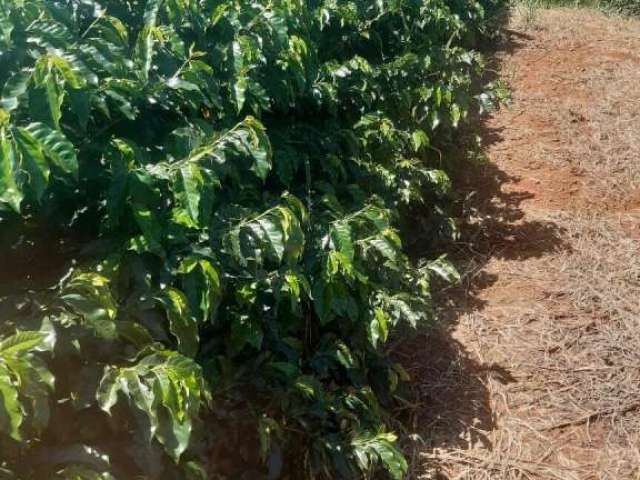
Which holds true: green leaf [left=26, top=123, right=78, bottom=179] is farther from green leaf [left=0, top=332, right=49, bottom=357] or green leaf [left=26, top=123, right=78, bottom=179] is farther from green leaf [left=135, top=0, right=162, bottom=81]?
green leaf [left=135, top=0, right=162, bottom=81]

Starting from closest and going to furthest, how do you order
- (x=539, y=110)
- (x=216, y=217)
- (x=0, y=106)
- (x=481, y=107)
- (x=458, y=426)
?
(x=0, y=106) < (x=216, y=217) < (x=458, y=426) < (x=481, y=107) < (x=539, y=110)

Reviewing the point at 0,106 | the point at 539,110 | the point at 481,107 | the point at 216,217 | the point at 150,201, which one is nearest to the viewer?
the point at 0,106

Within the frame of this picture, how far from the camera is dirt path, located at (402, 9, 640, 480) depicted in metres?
2.63

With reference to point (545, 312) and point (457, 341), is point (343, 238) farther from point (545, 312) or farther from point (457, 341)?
point (545, 312)

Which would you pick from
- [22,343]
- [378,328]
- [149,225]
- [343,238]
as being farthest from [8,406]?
[378,328]

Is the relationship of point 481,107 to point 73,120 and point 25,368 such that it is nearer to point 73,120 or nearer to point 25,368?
point 73,120

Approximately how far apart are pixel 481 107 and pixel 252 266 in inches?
94.8

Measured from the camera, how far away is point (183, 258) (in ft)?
5.86

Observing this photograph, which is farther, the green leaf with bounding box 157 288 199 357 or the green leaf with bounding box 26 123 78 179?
the green leaf with bounding box 157 288 199 357

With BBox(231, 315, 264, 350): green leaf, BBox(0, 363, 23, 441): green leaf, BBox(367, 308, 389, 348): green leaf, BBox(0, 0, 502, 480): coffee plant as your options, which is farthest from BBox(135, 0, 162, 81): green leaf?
BBox(367, 308, 389, 348): green leaf

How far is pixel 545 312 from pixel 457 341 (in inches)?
17.9

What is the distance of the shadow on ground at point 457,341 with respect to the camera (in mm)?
2730

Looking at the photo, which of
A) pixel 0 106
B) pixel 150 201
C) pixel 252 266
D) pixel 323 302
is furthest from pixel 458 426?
→ pixel 0 106

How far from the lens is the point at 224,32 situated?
2340mm
